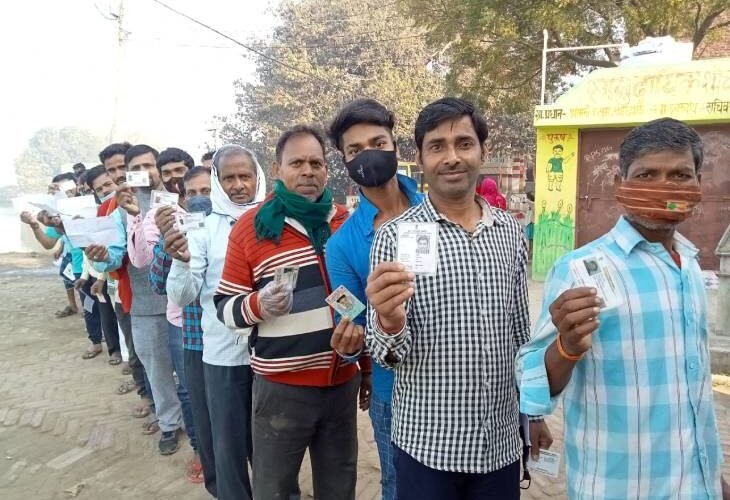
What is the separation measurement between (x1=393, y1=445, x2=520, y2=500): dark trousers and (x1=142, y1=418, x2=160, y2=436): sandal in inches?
136

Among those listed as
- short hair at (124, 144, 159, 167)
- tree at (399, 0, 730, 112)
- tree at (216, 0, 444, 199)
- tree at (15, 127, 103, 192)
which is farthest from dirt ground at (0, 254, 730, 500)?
tree at (15, 127, 103, 192)

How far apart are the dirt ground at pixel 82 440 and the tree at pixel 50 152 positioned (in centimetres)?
7249

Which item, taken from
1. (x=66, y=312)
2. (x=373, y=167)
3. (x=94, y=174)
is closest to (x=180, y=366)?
(x=373, y=167)

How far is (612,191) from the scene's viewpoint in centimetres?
860

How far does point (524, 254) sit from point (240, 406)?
177 centimetres

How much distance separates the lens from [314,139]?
2.55m

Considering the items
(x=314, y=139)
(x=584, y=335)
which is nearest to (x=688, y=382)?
(x=584, y=335)

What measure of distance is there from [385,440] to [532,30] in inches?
487

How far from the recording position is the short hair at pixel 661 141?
1.58 m

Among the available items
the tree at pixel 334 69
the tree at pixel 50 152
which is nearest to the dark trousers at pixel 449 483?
the tree at pixel 334 69

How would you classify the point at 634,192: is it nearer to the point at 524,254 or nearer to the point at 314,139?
the point at 524,254

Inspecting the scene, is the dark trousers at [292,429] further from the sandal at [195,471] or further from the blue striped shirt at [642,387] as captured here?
the sandal at [195,471]

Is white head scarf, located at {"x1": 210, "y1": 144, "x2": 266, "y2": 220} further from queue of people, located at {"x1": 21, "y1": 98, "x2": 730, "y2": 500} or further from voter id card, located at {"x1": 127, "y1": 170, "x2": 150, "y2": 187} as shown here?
voter id card, located at {"x1": 127, "y1": 170, "x2": 150, "y2": 187}

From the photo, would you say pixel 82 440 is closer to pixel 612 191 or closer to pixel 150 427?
pixel 150 427
